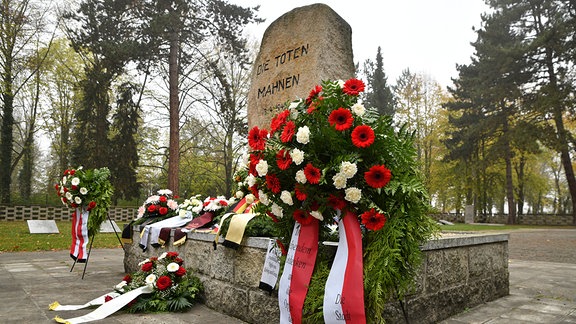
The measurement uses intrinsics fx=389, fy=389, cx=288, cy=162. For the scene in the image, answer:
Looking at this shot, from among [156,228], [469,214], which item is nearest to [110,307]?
[156,228]

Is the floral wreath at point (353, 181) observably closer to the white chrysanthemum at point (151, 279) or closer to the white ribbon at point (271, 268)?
the white ribbon at point (271, 268)

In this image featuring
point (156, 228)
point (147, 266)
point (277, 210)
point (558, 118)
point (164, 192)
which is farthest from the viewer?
point (558, 118)

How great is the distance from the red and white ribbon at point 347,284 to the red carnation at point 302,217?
0.26 m

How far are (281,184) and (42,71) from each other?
23.9 m

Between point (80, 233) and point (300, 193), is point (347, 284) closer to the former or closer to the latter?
point (300, 193)

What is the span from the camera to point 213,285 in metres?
3.78

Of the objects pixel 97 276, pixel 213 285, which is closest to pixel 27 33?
pixel 97 276

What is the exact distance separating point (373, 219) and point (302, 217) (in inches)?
19.4

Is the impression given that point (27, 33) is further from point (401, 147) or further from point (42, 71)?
point (401, 147)

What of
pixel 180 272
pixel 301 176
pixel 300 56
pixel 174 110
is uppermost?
pixel 174 110

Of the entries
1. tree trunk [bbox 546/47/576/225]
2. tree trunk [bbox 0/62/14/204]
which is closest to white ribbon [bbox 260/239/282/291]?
tree trunk [bbox 546/47/576/225]

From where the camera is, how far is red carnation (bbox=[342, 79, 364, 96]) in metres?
2.64

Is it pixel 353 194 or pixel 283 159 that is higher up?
pixel 283 159

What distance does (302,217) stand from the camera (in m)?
2.64
